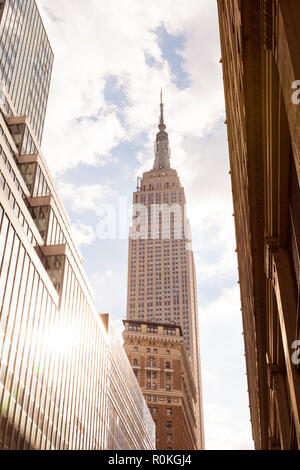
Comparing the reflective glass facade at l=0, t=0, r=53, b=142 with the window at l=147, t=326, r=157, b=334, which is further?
the window at l=147, t=326, r=157, b=334

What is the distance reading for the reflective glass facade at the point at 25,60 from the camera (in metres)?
80.9

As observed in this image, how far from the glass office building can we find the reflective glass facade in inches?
40.3

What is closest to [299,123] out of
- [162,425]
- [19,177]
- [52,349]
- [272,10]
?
[272,10]

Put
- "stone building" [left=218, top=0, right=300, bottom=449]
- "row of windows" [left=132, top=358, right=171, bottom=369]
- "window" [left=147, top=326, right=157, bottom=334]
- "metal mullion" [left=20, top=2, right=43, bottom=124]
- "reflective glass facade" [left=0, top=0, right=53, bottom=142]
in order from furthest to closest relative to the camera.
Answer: "window" [left=147, top=326, right=157, bottom=334]
"row of windows" [left=132, top=358, right=171, bottom=369]
"metal mullion" [left=20, top=2, right=43, bottom=124]
"reflective glass facade" [left=0, top=0, right=53, bottom=142]
"stone building" [left=218, top=0, right=300, bottom=449]

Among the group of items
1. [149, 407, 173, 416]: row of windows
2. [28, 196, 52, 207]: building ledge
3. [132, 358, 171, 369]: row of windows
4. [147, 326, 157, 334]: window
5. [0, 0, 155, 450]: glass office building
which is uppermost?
[147, 326, 157, 334]: window

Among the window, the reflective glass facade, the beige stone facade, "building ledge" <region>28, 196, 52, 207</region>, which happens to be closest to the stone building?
"building ledge" <region>28, 196, 52, 207</region>

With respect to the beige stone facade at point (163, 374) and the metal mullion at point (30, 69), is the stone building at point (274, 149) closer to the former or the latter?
the metal mullion at point (30, 69)

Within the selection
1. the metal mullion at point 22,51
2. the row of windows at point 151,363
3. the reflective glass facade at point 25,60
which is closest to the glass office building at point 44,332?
the reflective glass facade at point 25,60

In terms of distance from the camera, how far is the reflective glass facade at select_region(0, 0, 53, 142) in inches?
3184

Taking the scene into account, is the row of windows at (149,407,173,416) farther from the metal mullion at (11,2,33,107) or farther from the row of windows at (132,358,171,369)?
the metal mullion at (11,2,33,107)

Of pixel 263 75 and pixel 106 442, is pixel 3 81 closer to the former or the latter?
pixel 106 442

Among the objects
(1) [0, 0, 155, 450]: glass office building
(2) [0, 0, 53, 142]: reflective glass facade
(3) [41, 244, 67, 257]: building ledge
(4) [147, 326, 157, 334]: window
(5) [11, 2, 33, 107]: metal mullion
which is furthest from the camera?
(4) [147, 326, 157, 334]: window

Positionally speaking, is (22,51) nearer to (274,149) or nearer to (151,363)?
(151,363)

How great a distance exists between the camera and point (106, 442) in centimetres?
6694
